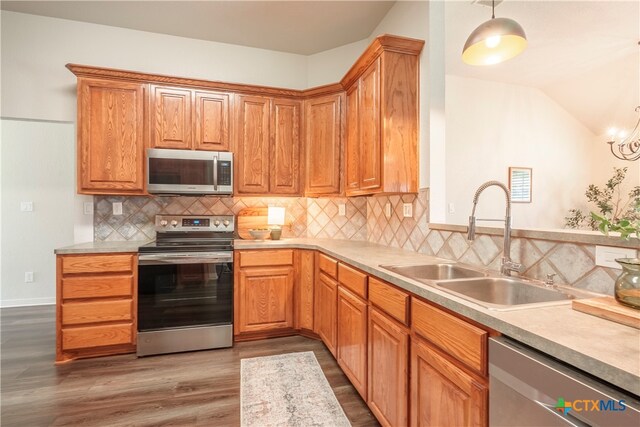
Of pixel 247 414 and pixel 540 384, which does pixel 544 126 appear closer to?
pixel 540 384

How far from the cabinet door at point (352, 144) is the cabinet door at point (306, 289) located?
2.33ft

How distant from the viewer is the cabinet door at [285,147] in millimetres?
3037

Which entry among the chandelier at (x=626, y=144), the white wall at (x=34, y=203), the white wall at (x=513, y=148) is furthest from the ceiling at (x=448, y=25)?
the white wall at (x=34, y=203)

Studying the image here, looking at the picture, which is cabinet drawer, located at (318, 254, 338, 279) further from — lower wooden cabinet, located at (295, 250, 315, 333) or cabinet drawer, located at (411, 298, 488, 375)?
cabinet drawer, located at (411, 298, 488, 375)

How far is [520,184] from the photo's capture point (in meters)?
4.36

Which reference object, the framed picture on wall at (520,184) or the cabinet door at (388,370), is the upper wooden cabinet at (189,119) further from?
the framed picture on wall at (520,184)

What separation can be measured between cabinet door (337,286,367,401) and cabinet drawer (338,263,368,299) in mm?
44

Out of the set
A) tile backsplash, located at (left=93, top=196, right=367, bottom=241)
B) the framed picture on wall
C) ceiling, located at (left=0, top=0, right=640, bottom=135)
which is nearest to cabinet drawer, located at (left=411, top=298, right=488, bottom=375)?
tile backsplash, located at (left=93, top=196, right=367, bottom=241)

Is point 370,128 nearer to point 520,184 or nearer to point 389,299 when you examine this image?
point 389,299

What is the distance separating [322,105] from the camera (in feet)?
9.82

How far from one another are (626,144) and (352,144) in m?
3.91

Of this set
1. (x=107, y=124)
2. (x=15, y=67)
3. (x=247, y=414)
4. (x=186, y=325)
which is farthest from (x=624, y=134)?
(x=15, y=67)

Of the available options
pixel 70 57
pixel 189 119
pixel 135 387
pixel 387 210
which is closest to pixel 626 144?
pixel 387 210

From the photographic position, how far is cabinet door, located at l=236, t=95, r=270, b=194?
9.65 feet
